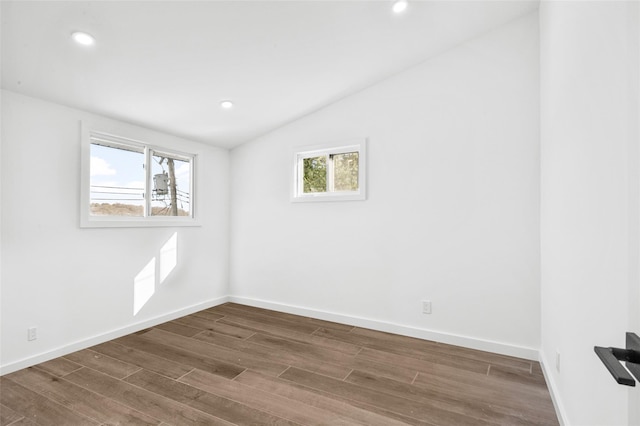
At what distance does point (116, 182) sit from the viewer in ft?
10.4

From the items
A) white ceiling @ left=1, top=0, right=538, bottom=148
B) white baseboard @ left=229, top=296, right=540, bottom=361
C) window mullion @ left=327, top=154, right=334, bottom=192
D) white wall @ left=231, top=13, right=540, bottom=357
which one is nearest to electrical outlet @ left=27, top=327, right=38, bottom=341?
white ceiling @ left=1, top=0, right=538, bottom=148

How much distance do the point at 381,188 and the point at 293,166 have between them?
1146mm

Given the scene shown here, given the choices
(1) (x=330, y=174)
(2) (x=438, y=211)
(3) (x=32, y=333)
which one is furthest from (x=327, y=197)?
(3) (x=32, y=333)

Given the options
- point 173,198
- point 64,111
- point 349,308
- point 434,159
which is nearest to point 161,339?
point 173,198

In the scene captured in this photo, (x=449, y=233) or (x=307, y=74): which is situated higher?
(x=307, y=74)

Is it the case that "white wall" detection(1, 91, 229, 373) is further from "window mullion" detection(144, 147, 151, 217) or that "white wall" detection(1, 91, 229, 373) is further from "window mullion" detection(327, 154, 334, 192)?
"window mullion" detection(327, 154, 334, 192)

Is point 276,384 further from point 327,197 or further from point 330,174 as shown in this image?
point 330,174

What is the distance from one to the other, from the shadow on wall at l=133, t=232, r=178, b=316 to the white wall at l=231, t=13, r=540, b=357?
1.20 metres

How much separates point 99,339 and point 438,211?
3.34m

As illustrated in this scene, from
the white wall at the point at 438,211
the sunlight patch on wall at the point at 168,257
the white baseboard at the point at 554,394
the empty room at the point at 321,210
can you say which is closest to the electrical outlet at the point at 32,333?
the empty room at the point at 321,210

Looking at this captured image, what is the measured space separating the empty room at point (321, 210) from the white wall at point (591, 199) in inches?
0.7

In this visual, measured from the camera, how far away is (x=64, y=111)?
8.72ft

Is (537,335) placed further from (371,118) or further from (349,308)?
(371,118)

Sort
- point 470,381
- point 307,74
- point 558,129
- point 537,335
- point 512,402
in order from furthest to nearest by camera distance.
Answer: point 307,74, point 537,335, point 470,381, point 512,402, point 558,129
